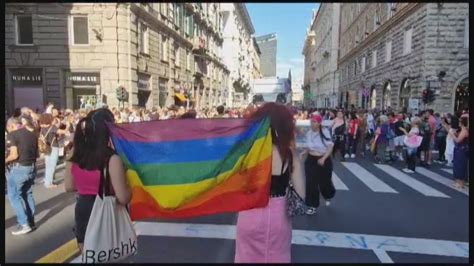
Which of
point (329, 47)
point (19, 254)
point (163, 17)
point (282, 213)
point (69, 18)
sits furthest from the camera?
point (329, 47)

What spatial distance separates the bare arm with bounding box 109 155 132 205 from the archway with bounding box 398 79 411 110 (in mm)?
26692

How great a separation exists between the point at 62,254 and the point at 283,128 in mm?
3188

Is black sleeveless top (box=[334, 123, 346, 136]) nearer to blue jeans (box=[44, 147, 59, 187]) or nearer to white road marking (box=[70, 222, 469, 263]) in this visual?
white road marking (box=[70, 222, 469, 263])

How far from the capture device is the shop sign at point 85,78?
22.5 meters

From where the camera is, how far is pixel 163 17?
28344 mm

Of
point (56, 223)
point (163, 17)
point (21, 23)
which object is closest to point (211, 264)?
point (56, 223)

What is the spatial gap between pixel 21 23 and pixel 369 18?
103 ft

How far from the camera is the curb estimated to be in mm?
4626

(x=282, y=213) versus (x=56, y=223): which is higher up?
(x=282, y=213)

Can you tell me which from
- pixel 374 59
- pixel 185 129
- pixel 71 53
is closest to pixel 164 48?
pixel 71 53

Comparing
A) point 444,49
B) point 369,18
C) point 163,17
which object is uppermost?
point 369,18

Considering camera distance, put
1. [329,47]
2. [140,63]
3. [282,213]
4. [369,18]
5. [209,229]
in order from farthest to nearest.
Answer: [329,47]
[369,18]
[140,63]
[209,229]
[282,213]

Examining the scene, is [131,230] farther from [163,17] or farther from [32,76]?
[163,17]

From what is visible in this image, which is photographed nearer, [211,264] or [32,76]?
[211,264]
